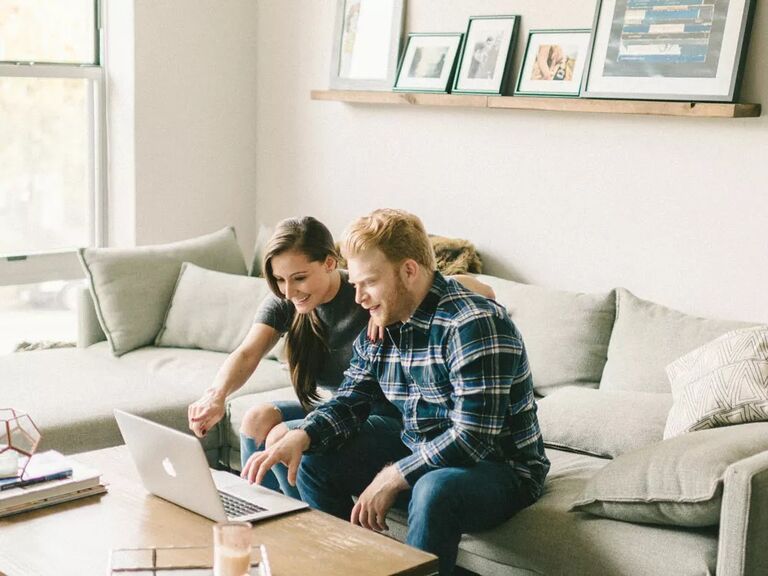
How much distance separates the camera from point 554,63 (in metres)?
3.43

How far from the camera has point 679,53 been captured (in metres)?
3.10

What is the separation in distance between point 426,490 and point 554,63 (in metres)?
1.76

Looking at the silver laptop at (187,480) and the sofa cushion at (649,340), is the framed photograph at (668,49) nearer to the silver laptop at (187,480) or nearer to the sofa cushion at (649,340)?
the sofa cushion at (649,340)

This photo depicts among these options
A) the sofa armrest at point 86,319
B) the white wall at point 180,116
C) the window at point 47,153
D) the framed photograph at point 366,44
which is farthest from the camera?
the white wall at point 180,116

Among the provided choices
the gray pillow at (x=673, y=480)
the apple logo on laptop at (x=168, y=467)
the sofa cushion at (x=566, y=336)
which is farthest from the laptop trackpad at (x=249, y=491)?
the sofa cushion at (x=566, y=336)

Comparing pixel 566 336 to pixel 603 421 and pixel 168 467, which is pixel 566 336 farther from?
pixel 168 467

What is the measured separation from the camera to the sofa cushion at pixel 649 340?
2.88 metres

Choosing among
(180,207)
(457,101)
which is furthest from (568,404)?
(180,207)

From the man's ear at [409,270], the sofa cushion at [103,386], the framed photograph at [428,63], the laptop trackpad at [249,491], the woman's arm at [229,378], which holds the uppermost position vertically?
the framed photograph at [428,63]

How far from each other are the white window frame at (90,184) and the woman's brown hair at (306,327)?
181cm

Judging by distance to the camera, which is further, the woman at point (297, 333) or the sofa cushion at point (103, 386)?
the sofa cushion at point (103, 386)

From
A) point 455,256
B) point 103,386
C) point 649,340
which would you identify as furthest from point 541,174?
→ point 103,386

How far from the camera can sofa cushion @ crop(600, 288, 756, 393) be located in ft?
9.45

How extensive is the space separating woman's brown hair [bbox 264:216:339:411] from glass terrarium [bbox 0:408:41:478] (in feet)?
2.28
